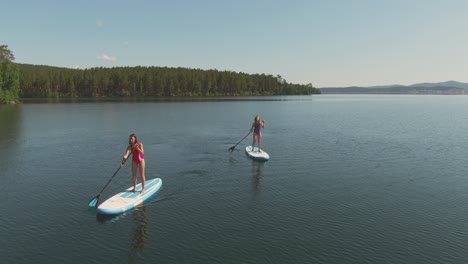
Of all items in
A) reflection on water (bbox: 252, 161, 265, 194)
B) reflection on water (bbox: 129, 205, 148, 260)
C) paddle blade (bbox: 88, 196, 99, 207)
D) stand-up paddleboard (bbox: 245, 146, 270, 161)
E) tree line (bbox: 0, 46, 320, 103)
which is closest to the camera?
reflection on water (bbox: 129, 205, 148, 260)

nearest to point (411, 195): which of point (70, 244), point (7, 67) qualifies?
point (70, 244)

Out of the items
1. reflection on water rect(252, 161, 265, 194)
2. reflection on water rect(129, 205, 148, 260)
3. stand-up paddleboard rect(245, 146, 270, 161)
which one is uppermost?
stand-up paddleboard rect(245, 146, 270, 161)

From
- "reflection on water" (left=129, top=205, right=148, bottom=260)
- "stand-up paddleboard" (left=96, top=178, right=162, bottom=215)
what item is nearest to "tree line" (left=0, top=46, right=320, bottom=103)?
"stand-up paddleboard" (left=96, top=178, right=162, bottom=215)

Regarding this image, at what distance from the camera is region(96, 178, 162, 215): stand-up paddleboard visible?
46.6ft

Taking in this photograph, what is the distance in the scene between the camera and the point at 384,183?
19422 millimetres

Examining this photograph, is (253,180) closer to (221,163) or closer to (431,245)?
(221,163)

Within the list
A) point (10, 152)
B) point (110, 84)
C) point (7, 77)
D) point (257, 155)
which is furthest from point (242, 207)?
point (110, 84)

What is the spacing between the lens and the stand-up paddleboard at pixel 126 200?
14.2 meters

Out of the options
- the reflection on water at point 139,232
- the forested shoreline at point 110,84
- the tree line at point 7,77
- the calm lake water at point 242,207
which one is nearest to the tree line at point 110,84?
the forested shoreline at point 110,84

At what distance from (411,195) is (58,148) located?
26.8 meters

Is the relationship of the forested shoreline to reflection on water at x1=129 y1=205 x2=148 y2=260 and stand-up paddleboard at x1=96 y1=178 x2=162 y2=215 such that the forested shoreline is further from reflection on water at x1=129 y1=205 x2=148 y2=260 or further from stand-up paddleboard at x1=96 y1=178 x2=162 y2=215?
reflection on water at x1=129 y1=205 x2=148 y2=260

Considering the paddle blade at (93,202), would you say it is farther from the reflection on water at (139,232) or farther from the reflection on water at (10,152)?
the reflection on water at (10,152)

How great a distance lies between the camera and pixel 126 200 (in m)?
15.2

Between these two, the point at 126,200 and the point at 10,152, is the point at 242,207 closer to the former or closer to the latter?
the point at 126,200
